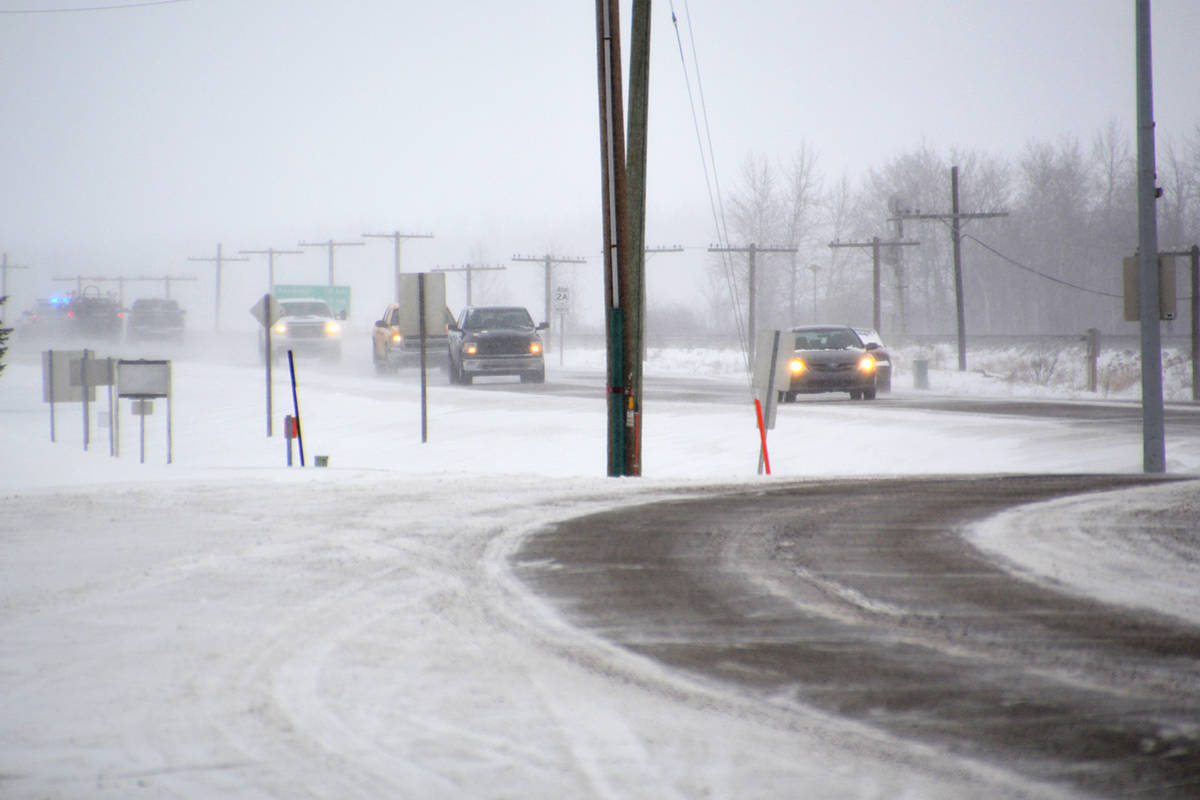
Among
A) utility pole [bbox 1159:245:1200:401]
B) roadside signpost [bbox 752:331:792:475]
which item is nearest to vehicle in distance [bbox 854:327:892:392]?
utility pole [bbox 1159:245:1200:401]

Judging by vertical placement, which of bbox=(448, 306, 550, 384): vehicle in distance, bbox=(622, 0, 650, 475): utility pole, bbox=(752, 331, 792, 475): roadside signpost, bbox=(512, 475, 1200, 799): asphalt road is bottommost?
bbox=(512, 475, 1200, 799): asphalt road

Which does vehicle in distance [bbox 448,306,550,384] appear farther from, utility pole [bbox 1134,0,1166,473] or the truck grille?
utility pole [bbox 1134,0,1166,473]

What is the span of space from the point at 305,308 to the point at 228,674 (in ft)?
126

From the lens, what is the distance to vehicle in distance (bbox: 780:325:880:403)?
26.3 metres

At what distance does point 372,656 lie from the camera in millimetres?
4488

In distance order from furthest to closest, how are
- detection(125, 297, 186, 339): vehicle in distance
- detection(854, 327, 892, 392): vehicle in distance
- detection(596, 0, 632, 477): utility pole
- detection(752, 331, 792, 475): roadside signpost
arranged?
detection(125, 297, 186, 339): vehicle in distance, detection(854, 327, 892, 392): vehicle in distance, detection(752, 331, 792, 475): roadside signpost, detection(596, 0, 632, 477): utility pole

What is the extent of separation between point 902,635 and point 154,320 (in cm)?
5327

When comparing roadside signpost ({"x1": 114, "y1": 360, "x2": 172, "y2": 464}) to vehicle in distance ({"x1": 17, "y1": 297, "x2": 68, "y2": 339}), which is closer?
roadside signpost ({"x1": 114, "y1": 360, "x2": 172, "y2": 464})

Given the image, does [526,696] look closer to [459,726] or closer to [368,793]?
[459,726]

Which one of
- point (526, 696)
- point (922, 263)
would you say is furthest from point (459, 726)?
point (922, 263)

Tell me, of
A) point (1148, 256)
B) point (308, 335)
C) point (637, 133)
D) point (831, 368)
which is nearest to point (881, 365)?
point (831, 368)

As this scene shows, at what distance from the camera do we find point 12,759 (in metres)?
3.38

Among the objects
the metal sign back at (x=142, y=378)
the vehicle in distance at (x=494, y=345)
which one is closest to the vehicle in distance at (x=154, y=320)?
the vehicle in distance at (x=494, y=345)

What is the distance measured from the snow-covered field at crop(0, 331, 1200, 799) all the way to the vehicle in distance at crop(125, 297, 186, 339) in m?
44.9
